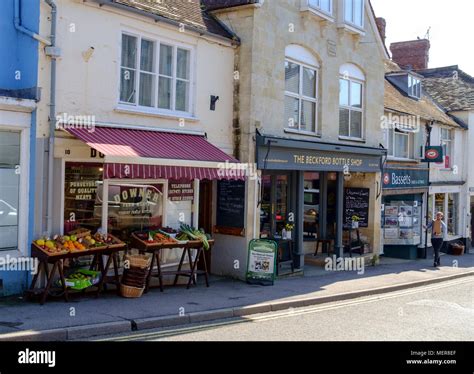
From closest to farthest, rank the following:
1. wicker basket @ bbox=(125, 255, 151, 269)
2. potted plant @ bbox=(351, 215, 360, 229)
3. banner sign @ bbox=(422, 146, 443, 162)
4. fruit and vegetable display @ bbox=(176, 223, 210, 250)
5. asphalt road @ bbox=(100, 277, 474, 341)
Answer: asphalt road @ bbox=(100, 277, 474, 341), wicker basket @ bbox=(125, 255, 151, 269), fruit and vegetable display @ bbox=(176, 223, 210, 250), potted plant @ bbox=(351, 215, 360, 229), banner sign @ bbox=(422, 146, 443, 162)

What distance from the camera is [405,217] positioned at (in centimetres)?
2253

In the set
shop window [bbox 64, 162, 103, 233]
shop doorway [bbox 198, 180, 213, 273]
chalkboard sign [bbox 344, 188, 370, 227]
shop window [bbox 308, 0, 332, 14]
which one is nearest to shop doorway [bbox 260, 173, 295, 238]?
shop doorway [bbox 198, 180, 213, 273]

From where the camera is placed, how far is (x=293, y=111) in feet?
52.4

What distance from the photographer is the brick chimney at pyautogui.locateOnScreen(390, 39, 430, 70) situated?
31.2 meters

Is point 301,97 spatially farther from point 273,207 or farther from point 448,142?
point 448,142

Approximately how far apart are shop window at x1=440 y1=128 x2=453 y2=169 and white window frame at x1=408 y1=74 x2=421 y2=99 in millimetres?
1930

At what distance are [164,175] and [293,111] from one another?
5898 millimetres

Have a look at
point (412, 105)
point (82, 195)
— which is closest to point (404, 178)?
point (412, 105)

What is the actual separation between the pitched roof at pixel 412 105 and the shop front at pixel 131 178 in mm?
10483

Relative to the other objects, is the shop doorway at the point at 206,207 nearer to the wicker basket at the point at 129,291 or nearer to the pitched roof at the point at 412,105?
the wicker basket at the point at 129,291

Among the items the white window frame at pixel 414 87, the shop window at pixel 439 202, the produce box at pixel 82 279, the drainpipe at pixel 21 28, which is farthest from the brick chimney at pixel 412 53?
the produce box at pixel 82 279

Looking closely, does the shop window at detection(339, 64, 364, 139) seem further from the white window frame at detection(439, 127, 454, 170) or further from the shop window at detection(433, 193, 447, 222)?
the shop window at detection(433, 193, 447, 222)

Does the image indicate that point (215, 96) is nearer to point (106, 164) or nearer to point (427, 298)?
point (106, 164)
